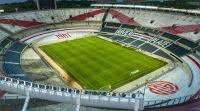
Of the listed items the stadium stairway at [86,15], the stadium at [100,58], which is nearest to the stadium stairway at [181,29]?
the stadium at [100,58]

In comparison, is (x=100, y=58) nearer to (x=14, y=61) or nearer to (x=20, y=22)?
(x=14, y=61)

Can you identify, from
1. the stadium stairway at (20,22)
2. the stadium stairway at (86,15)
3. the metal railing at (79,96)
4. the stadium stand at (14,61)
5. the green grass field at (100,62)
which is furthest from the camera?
the stadium stairway at (86,15)

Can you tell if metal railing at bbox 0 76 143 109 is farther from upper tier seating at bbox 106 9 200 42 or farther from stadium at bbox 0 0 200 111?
upper tier seating at bbox 106 9 200 42

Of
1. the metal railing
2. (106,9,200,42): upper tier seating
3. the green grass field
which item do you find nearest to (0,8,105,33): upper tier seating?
(106,9,200,42): upper tier seating

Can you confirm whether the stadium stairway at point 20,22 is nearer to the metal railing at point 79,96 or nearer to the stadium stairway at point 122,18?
the stadium stairway at point 122,18

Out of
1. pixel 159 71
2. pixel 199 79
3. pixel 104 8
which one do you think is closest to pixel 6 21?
pixel 104 8

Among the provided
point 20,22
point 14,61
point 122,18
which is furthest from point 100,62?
point 20,22

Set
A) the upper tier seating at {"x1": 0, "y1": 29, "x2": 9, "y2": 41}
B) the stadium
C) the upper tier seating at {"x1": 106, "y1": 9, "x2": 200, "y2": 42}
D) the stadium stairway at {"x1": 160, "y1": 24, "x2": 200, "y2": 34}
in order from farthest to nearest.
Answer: the upper tier seating at {"x1": 0, "y1": 29, "x2": 9, "y2": 41}
the stadium stairway at {"x1": 160, "y1": 24, "x2": 200, "y2": 34}
the upper tier seating at {"x1": 106, "y1": 9, "x2": 200, "y2": 42}
the stadium
